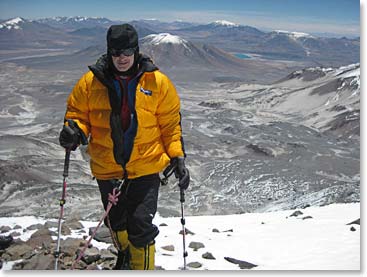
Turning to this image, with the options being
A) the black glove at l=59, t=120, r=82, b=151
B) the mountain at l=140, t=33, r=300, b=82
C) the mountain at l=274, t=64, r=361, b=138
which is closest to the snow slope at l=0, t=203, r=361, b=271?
the black glove at l=59, t=120, r=82, b=151

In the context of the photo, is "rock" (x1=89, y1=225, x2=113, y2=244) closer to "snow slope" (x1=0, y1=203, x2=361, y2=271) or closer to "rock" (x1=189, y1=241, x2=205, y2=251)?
"snow slope" (x1=0, y1=203, x2=361, y2=271)

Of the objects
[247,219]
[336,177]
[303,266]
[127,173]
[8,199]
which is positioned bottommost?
[336,177]

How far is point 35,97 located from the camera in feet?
224

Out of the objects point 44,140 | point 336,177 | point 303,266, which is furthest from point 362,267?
point 44,140

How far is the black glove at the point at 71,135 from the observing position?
9.50 ft

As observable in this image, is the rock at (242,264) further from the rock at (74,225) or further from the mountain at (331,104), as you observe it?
the mountain at (331,104)

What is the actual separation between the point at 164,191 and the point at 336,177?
1257 centimetres

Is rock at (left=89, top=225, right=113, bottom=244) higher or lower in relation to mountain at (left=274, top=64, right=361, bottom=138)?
higher

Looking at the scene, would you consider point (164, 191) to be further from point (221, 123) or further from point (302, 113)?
point (302, 113)

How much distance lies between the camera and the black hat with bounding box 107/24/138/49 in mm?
2730

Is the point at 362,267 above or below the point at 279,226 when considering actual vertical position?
above

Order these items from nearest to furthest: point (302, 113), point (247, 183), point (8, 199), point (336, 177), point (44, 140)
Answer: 1. point (8, 199)
2. point (247, 183)
3. point (336, 177)
4. point (44, 140)
5. point (302, 113)

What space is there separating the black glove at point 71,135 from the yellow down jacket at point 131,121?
37 millimetres

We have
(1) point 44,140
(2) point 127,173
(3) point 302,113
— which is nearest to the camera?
(2) point 127,173
